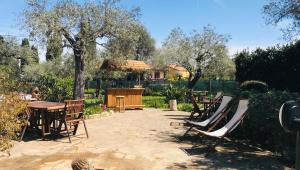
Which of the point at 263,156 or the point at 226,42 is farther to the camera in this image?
the point at 226,42

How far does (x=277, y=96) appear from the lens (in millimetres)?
6781

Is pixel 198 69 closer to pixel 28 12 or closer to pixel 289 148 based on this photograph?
pixel 28 12

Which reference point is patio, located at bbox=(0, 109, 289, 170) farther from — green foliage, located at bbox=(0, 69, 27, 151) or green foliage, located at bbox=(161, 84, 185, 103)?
green foliage, located at bbox=(161, 84, 185, 103)

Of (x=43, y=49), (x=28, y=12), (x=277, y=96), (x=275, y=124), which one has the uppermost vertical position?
(x=28, y=12)

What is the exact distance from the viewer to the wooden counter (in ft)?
61.0

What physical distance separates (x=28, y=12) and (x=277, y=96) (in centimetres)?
1314

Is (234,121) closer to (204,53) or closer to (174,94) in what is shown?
(174,94)

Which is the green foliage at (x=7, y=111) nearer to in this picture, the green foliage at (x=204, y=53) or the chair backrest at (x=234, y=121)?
the chair backrest at (x=234, y=121)

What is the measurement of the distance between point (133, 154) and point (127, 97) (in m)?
11.3

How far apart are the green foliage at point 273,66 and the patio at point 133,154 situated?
6.32 m

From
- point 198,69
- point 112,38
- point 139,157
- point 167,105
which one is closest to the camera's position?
point 139,157

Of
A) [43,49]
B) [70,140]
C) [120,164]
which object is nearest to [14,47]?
[43,49]

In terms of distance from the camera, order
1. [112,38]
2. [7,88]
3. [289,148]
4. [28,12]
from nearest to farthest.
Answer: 1. [7,88]
2. [289,148]
3. [28,12]
4. [112,38]

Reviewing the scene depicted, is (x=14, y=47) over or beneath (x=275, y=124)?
over
